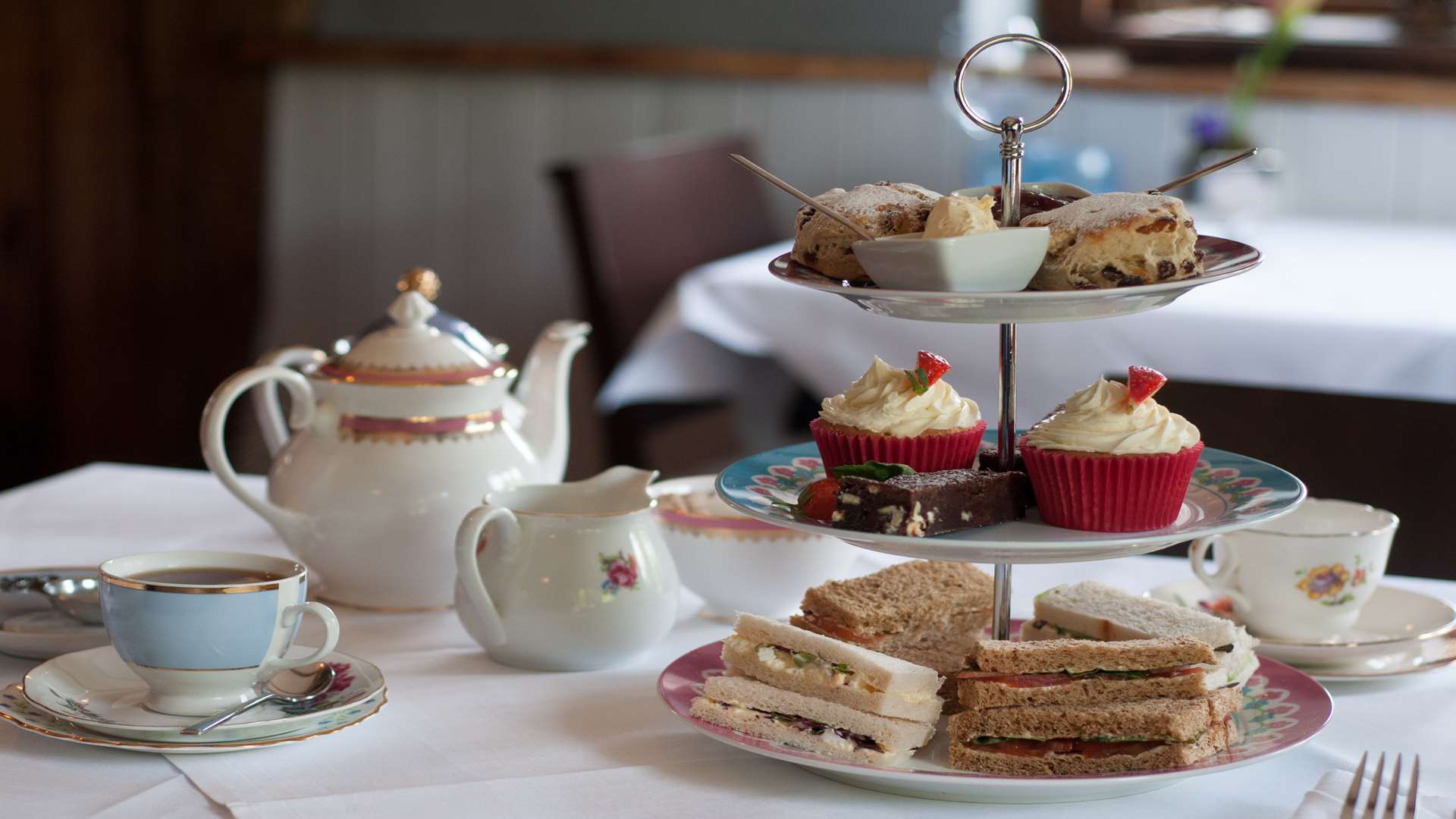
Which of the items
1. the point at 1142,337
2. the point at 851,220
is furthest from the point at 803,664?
the point at 1142,337

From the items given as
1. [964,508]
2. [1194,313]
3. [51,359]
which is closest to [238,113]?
[51,359]

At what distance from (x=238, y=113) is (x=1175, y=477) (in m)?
2.98

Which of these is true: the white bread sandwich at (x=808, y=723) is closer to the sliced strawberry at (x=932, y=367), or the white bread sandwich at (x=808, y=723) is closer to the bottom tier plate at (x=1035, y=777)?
the bottom tier plate at (x=1035, y=777)

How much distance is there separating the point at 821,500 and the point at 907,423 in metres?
0.07

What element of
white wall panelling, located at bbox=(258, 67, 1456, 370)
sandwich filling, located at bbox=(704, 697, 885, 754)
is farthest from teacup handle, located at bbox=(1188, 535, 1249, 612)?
white wall panelling, located at bbox=(258, 67, 1456, 370)

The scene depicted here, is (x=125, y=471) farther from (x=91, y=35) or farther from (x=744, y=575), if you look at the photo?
(x=91, y=35)

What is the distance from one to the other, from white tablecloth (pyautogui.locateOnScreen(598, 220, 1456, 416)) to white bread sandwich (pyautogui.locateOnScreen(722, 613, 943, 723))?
1019 mm

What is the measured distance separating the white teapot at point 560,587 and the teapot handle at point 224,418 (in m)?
0.17

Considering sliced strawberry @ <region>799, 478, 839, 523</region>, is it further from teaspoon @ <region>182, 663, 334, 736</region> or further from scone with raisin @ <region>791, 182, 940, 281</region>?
teaspoon @ <region>182, 663, 334, 736</region>

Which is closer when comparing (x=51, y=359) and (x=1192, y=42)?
(x=1192, y=42)

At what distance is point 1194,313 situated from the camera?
71.2 inches

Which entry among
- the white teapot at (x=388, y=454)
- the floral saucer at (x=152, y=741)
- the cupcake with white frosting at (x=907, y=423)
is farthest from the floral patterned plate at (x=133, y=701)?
the cupcake with white frosting at (x=907, y=423)

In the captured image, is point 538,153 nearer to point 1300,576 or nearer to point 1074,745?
point 1300,576

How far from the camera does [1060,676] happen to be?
73 centimetres
